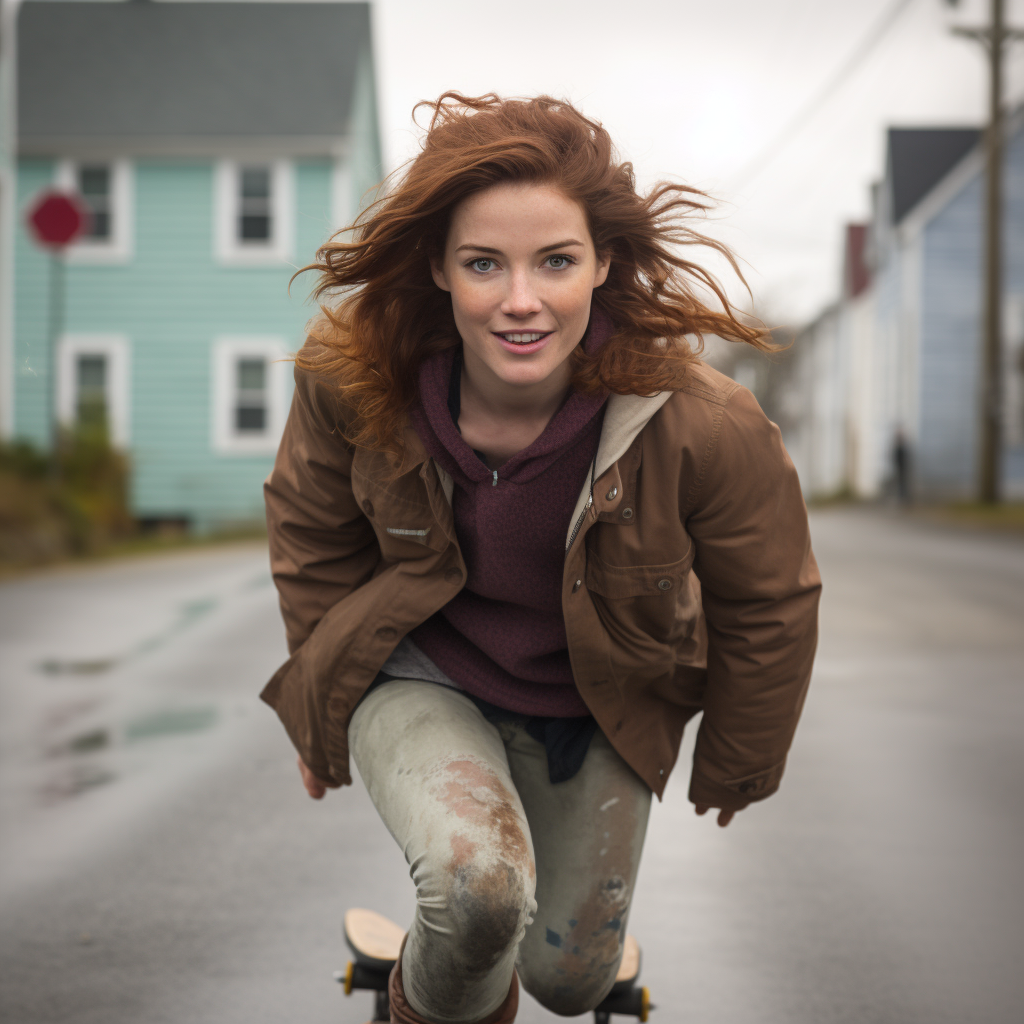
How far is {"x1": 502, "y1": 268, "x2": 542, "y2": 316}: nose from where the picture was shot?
2582 mm

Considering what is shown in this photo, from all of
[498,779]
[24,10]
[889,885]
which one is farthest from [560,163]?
[24,10]

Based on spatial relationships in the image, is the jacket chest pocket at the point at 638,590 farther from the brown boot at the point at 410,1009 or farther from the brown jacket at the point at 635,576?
the brown boot at the point at 410,1009

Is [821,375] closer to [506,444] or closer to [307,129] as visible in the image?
[307,129]

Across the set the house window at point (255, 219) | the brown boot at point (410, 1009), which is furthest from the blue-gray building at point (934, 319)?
the brown boot at point (410, 1009)

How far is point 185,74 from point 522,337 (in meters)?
23.9

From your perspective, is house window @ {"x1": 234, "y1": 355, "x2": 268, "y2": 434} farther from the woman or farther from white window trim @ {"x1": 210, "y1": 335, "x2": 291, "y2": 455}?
the woman

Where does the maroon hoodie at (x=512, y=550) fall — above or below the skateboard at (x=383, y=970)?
above

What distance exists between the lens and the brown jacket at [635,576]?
2658mm

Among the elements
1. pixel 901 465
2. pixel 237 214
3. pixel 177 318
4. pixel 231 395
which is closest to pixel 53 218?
pixel 177 318

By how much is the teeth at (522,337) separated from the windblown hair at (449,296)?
132mm

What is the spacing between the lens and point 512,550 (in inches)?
108

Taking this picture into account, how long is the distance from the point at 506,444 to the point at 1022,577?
1063 centimetres

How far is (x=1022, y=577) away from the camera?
40.2 ft

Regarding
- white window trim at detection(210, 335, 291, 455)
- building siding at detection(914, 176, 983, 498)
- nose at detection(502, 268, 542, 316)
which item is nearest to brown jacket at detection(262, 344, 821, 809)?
nose at detection(502, 268, 542, 316)
